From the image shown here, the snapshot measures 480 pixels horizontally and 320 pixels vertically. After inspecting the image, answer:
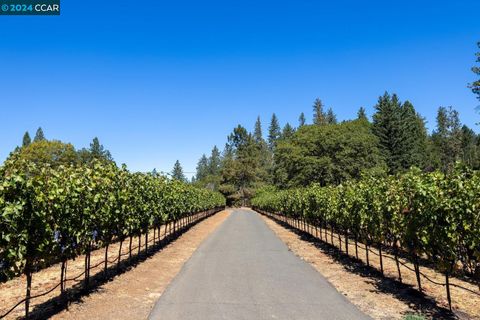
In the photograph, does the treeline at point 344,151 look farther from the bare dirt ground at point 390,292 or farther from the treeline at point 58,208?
the treeline at point 58,208

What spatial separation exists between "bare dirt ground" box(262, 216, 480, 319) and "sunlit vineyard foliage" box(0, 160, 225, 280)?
7.20 metres

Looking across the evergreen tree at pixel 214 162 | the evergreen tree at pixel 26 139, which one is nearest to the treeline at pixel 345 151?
the evergreen tree at pixel 214 162

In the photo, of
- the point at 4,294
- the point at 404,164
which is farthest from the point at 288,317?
the point at 404,164

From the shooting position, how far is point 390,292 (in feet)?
34.7

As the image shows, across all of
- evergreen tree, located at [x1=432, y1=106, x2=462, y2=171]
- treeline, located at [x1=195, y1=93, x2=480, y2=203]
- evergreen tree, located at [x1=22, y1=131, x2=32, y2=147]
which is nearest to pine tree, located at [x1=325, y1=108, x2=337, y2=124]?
treeline, located at [x1=195, y1=93, x2=480, y2=203]

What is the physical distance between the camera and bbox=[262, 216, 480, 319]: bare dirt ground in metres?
8.73

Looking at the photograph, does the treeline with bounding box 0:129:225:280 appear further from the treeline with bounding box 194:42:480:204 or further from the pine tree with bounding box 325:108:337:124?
the pine tree with bounding box 325:108:337:124

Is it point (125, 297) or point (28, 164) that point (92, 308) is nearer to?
point (125, 297)

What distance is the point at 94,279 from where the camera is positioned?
11.9 meters

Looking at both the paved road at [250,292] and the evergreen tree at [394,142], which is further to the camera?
the evergreen tree at [394,142]

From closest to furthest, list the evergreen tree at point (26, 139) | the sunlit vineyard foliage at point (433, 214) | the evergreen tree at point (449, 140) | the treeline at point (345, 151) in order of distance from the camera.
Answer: the sunlit vineyard foliage at point (433, 214)
the treeline at point (345, 151)
the evergreen tree at point (449, 140)
the evergreen tree at point (26, 139)

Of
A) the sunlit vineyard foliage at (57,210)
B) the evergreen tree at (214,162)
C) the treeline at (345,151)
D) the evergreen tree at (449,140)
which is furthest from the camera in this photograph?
the evergreen tree at (214,162)

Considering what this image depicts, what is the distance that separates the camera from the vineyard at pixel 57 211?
6.89 meters

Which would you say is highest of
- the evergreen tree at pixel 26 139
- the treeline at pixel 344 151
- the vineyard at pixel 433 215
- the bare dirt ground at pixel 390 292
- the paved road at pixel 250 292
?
the evergreen tree at pixel 26 139
